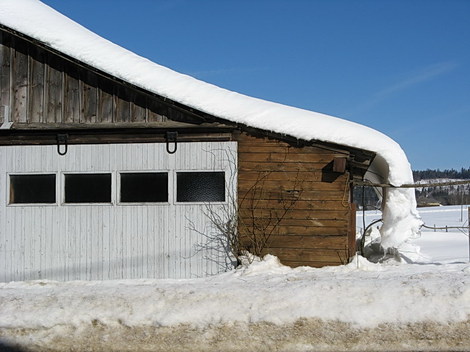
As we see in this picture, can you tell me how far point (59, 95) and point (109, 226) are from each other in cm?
267

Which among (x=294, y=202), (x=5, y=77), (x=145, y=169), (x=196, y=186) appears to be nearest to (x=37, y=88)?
(x=5, y=77)

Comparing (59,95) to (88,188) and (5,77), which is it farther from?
(88,188)

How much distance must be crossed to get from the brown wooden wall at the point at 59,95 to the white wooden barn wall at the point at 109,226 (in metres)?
0.56

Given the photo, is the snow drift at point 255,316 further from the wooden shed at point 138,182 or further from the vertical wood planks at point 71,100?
the vertical wood planks at point 71,100

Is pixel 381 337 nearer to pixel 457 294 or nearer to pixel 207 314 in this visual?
pixel 457 294

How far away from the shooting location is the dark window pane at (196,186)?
10688 millimetres

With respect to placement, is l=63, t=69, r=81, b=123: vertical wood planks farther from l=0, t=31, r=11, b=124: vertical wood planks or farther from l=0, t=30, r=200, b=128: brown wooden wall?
l=0, t=31, r=11, b=124: vertical wood planks

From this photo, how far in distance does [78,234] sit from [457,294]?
6.80m

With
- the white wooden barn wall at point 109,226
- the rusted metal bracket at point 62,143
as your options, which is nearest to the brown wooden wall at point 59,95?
the rusted metal bracket at point 62,143

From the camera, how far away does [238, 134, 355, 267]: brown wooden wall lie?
10.2 metres

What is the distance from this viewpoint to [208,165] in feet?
34.9

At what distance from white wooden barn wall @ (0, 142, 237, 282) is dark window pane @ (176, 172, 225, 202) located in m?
0.12

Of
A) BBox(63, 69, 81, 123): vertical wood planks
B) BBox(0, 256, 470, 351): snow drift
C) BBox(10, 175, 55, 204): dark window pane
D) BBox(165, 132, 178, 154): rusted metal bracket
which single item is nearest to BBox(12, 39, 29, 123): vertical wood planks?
BBox(63, 69, 81, 123): vertical wood planks

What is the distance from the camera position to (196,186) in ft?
35.2
